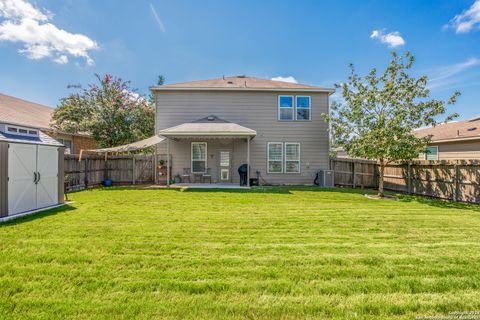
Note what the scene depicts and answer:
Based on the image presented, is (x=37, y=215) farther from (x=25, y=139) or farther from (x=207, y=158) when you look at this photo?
(x=207, y=158)

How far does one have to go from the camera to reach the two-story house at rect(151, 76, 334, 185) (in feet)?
44.3

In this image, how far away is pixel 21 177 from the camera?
20.3 ft

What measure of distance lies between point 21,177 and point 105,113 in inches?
421

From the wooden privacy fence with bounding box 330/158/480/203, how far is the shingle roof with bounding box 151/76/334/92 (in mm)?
5160

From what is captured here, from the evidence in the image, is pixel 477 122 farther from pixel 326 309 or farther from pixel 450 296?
pixel 326 309

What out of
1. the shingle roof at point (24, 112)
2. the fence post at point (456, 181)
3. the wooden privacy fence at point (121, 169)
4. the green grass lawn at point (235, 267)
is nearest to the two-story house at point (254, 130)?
the wooden privacy fence at point (121, 169)

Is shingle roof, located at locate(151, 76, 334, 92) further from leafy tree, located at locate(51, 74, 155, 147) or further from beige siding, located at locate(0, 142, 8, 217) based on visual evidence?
beige siding, located at locate(0, 142, 8, 217)

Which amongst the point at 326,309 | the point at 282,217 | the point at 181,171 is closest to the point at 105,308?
the point at 326,309

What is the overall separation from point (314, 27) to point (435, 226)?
12159 mm

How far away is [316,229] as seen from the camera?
5.05 meters

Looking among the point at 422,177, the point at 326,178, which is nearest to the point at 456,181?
the point at 422,177

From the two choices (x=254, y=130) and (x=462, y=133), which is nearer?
(x=254, y=130)

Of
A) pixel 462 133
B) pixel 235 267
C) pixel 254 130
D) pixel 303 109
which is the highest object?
pixel 303 109

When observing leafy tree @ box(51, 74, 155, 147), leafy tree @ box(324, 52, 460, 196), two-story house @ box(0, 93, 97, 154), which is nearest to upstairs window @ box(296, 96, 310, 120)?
leafy tree @ box(324, 52, 460, 196)
